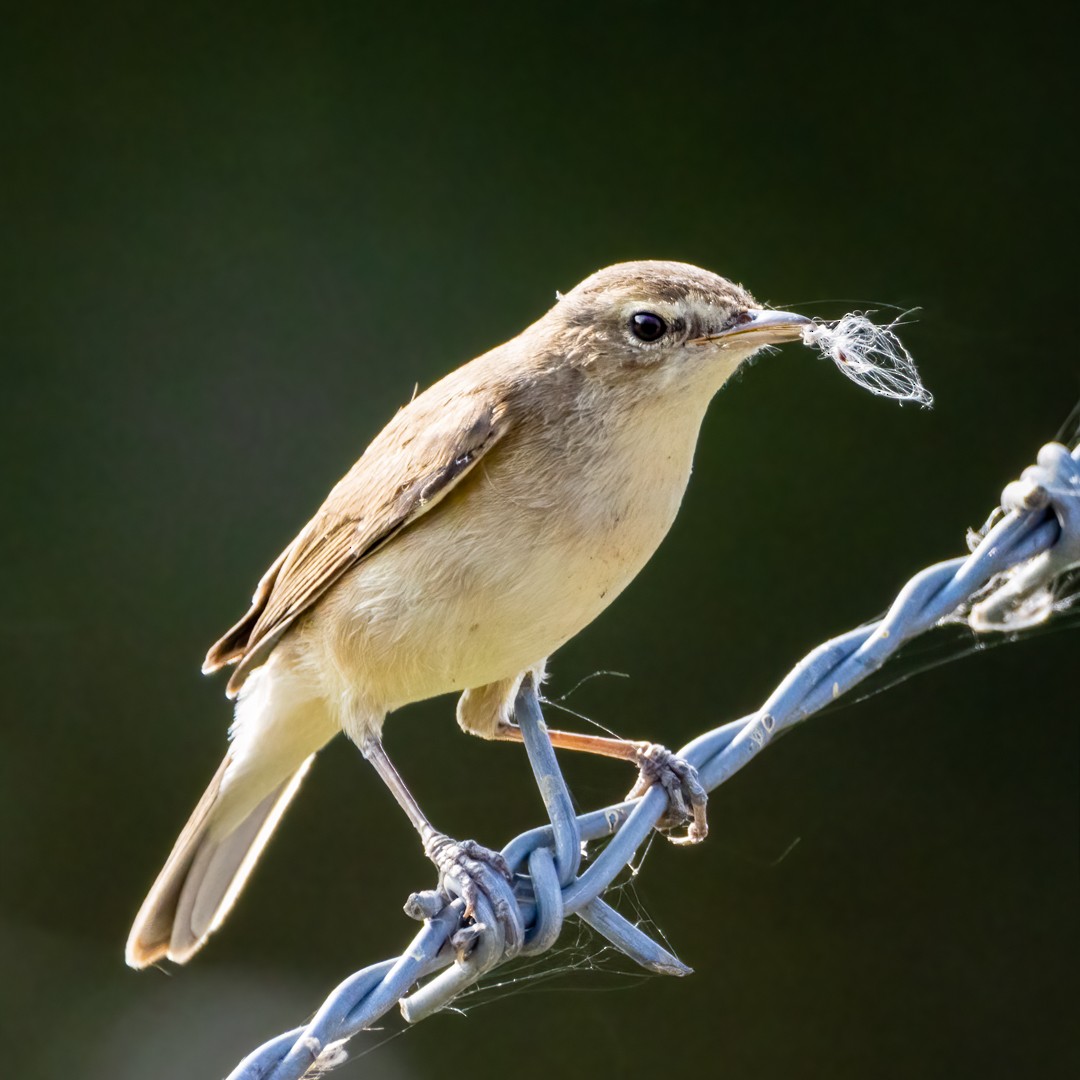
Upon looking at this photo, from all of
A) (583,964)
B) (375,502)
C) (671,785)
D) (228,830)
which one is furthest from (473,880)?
(228,830)

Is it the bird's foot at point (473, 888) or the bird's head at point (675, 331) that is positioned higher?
the bird's head at point (675, 331)

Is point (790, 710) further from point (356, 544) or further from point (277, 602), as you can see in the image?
point (277, 602)

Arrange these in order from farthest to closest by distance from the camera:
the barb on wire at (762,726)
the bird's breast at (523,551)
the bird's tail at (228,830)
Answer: the bird's tail at (228,830), the bird's breast at (523,551), the barb on wire at (762,726)

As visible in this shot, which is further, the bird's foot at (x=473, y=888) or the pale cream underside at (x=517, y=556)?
the pale cream underside at (x=517, y=556)

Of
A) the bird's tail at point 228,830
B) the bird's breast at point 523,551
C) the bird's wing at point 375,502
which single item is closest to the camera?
the bird's breast at point 523,551

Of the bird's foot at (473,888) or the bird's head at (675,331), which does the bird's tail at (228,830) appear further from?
the bird's head at (675,331)

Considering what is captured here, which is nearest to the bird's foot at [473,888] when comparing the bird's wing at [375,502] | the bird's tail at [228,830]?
the bird's wing at [375,502]
